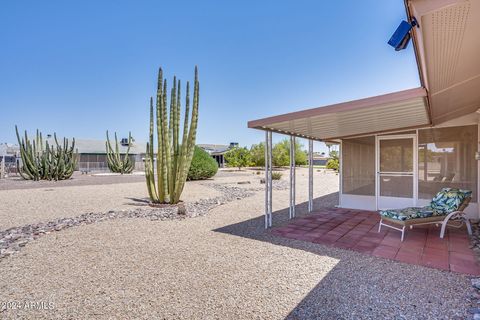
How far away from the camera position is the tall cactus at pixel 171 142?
8.65m

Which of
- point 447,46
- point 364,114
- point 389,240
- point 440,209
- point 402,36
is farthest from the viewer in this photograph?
point 440,209

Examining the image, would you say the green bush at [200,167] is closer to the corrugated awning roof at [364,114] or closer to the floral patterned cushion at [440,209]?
the corrugated awning roof at [364,114]

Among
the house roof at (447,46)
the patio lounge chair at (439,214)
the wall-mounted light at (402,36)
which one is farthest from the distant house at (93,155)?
the wall-mounted light at (402,36)

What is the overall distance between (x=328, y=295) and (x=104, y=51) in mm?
15680

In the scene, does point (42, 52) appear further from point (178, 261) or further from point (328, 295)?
point (328, 295)

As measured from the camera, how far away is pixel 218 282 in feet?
10.7

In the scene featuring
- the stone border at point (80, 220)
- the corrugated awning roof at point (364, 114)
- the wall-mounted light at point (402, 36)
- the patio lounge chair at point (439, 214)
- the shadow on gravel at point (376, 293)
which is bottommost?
the stone border at point (80, 220)

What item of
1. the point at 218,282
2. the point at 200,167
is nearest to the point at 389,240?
the point at 218,282

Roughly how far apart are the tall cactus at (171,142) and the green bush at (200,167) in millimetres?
9573

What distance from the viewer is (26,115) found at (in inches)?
856

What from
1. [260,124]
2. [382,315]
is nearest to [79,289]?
[382,315]

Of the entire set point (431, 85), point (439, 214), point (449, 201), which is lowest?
point (439, 214)

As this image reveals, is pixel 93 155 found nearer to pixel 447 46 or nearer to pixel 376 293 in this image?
pixel 376 293

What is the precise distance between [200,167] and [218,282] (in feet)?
51.8
